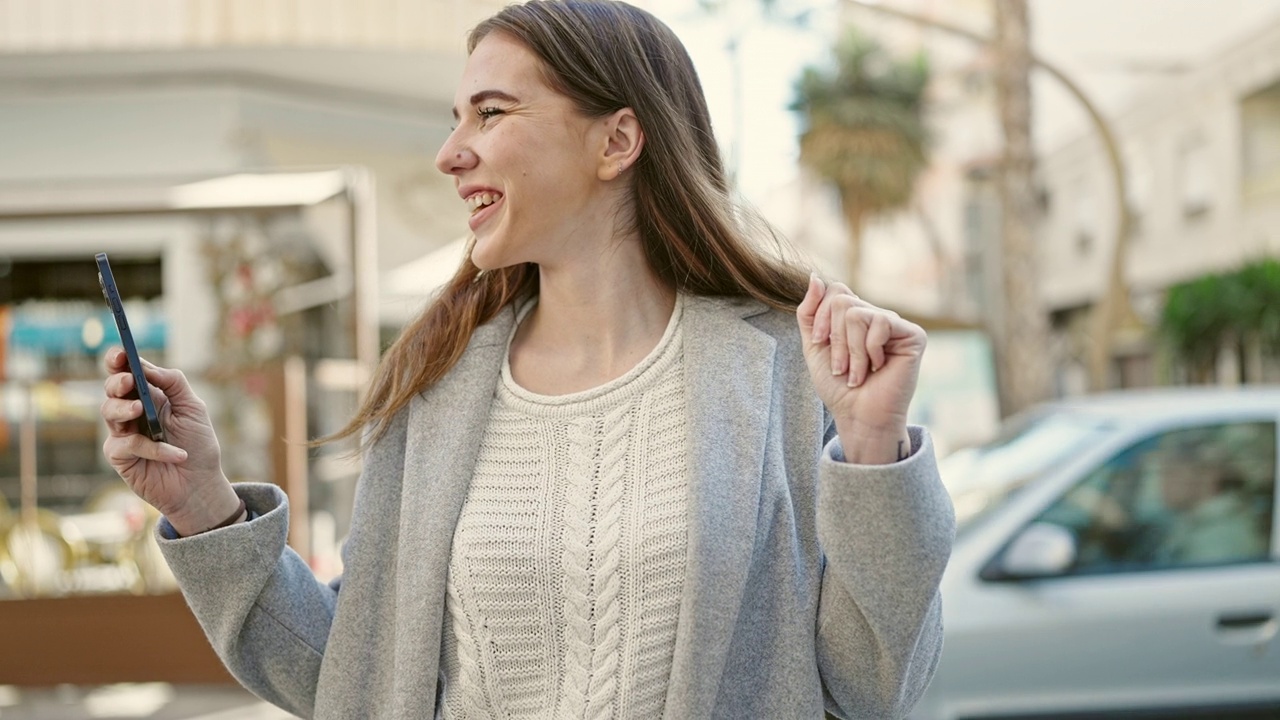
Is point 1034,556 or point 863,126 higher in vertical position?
point 863,126

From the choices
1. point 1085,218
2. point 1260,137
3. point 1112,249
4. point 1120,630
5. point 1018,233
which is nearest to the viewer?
point 1120,630

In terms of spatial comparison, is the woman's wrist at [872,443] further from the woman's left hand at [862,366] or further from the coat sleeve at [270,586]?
the coat sleeve at [270,586]

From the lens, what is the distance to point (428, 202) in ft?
39.0

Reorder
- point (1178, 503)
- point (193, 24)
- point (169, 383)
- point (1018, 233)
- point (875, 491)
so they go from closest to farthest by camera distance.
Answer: point (875, 491), point (169, 383), point (1178, 503), point (193, 24), point (1018, 233)

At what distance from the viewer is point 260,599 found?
2.02 m

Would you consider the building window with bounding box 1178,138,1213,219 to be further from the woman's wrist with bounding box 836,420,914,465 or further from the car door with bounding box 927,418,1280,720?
the woman's wrist with bounding box 836,420,914,465

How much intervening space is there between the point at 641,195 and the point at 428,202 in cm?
994

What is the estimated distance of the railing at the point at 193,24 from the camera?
9.09 metres

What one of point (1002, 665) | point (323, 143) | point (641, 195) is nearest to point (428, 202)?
point (323, 143)

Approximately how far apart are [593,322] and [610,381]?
0.11 metres

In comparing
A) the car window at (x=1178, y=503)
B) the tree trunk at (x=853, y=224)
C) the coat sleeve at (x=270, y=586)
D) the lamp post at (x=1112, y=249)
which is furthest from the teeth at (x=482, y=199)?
the tree trunk at (x=853, y=224)

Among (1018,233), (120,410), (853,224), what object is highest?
(853,224)

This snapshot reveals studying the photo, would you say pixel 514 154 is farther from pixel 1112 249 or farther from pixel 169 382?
pixel 1112 249

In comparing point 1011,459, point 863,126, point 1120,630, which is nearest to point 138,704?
point 1011,459
